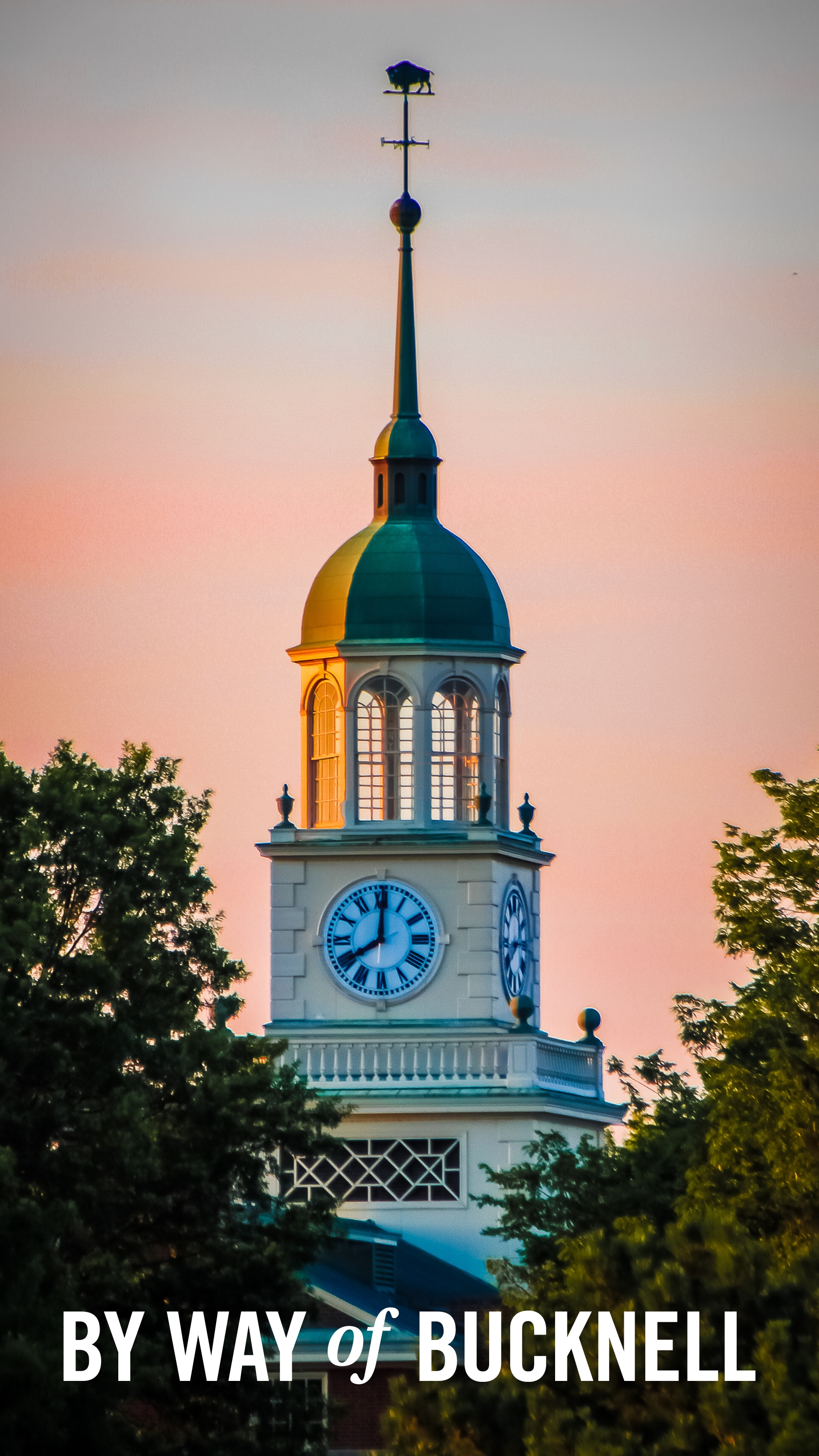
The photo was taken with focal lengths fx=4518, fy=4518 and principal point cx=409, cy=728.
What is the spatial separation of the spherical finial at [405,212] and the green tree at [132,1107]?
24405mm

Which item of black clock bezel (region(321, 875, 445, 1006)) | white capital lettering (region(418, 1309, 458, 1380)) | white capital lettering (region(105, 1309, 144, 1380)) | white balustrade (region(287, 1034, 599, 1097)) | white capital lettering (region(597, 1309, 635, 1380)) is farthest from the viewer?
black clock bezel (region(321, 875, 445, 1006))

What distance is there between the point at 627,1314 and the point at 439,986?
28.3 m

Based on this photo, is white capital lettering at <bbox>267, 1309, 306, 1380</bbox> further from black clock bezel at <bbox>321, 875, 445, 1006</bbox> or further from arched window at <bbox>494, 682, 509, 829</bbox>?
arched window at <bbox>494, 682, 509, 829</bbox>

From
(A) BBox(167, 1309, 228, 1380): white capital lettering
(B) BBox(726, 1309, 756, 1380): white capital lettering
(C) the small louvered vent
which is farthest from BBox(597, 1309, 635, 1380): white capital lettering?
(C) the small louvered vent

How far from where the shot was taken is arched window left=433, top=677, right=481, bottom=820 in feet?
243

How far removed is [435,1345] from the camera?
57.6 m

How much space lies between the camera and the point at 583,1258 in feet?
149

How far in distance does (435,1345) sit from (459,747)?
59.6 ft

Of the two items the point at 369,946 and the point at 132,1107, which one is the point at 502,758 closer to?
the point at 369,946

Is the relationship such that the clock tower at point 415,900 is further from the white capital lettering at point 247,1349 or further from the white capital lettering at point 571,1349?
the white capital lettering at point 571,1349

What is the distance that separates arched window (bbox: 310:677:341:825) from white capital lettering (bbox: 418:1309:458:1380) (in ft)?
36.9

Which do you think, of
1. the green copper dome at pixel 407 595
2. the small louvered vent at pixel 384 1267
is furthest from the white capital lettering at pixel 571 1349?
the green copper dome at pixel 407 595

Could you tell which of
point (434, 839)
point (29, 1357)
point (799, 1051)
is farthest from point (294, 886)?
point (29, 1357)

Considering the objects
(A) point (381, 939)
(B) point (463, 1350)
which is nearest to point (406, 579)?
(A) point (381, 939)
